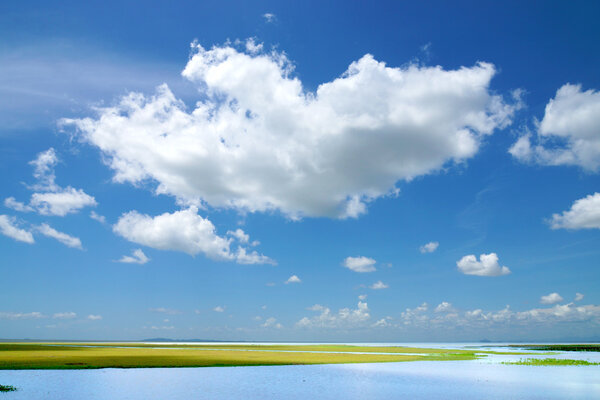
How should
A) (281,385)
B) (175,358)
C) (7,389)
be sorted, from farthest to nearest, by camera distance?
(175,358), (281,385), (7,389)

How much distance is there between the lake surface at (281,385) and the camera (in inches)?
1314

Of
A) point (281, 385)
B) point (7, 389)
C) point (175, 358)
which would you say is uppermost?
point (7, 389)

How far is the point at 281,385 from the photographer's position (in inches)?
1582

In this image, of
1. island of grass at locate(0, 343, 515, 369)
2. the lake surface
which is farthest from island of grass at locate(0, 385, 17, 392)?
island of grass at locate(0, 343, 515, 369)

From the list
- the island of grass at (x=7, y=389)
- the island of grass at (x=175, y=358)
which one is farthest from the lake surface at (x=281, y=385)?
the island of grass at (x=175, y=358)

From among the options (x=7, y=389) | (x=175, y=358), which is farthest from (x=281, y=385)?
(x=175, y=358)

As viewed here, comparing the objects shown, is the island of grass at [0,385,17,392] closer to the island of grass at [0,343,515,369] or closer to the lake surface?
the lake surface

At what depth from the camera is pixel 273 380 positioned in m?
44.2

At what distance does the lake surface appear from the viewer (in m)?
33.4

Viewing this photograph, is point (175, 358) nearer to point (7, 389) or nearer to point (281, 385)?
point (281, 385)

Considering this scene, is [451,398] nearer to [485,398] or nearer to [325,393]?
[485,398]

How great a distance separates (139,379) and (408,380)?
2870 cm

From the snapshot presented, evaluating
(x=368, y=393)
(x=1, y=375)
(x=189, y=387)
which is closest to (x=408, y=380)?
(x=368, y=393)

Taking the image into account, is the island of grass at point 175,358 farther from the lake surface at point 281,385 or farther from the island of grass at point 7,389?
the island of grass at point 7,389
